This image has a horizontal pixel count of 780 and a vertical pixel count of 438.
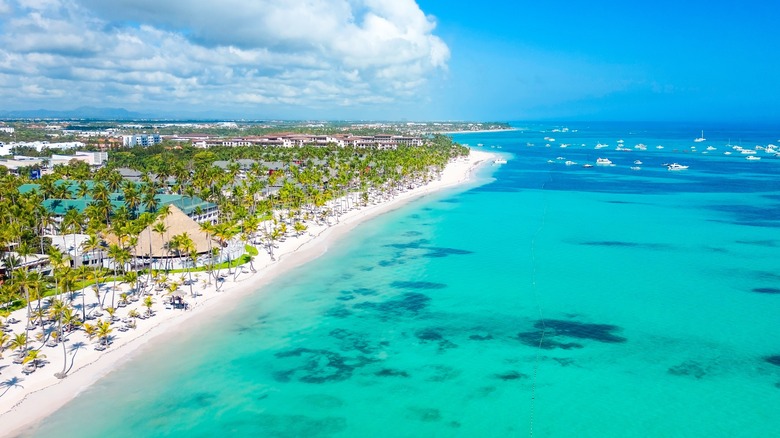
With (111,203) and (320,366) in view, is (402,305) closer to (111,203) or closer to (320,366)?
(320,366)

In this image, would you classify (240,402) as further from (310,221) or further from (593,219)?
(593,219)

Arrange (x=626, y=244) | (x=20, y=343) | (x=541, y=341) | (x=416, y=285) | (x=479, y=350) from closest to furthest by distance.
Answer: (x=20, y=343)
(x=479, y=350)
(x=541, y=341)
(x=416, y=285)
(x=626, y=244)

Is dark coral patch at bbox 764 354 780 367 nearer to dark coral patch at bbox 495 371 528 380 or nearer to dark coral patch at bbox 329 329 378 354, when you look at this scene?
dark coral patch at bbox 495 371 528 380

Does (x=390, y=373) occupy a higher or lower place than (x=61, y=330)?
lower

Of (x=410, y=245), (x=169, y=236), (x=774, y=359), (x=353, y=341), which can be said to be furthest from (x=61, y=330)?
(x=774, y=359)

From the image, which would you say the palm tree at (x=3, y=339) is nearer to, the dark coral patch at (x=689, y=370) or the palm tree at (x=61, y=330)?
the palm tree at (x=61, y=330)
